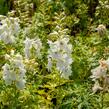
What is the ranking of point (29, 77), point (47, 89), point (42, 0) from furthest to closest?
point (42, 0)
point (47, 89)
point (29, 77)

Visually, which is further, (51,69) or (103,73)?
(51,69)

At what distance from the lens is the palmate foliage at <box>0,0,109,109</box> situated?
403cm

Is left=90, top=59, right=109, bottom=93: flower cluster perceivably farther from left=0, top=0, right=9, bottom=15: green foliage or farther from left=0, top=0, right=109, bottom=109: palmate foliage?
left=0, top=0, right=9, bottom=15: green foliage

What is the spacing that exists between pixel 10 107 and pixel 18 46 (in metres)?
1.39

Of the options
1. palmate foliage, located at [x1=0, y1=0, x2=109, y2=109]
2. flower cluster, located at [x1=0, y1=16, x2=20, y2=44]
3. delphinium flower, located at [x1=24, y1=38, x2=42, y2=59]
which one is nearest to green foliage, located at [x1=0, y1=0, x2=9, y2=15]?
palmate foliage, located at [x1=0, y1=0, x2=109, y2=109]

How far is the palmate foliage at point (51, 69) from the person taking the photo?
13.2ft

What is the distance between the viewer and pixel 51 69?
4.49 meters

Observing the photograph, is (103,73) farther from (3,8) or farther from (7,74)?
(3,8)

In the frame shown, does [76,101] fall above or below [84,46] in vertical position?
below

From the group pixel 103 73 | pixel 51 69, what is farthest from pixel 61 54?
pixel 103 73

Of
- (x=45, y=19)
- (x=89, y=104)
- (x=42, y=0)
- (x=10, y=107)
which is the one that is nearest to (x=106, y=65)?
(x=89, y=104)

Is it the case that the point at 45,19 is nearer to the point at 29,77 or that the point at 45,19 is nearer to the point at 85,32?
the point at 85,32

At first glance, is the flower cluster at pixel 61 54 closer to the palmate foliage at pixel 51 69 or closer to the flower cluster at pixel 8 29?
the palmate foliage at pixel 51 69

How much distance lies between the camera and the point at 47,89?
16.9ft
